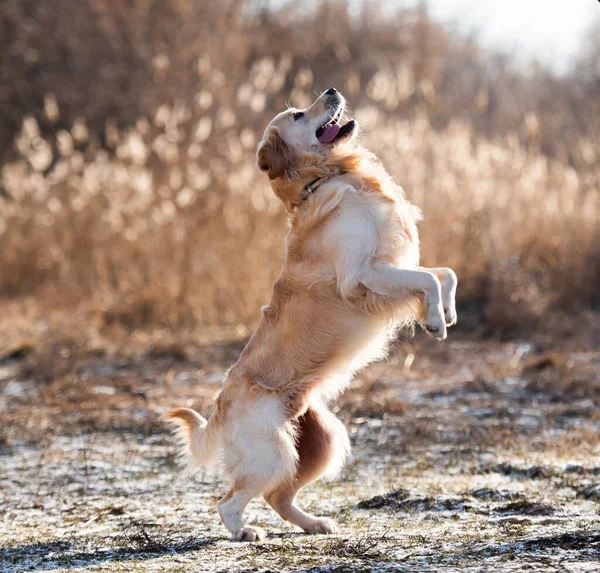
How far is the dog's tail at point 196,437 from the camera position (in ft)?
12.2

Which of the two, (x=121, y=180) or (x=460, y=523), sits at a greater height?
(x=121, y=180)

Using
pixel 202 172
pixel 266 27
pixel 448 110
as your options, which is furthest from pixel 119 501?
pixel 266 27

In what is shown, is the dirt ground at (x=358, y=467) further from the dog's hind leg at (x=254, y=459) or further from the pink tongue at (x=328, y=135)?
the pink tongue at (x=328, y=135)

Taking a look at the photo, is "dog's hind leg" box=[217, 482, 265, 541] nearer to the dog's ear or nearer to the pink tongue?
the dog's ear

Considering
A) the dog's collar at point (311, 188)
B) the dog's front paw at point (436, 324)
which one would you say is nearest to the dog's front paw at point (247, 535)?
the dog's front paw at point (436, 324)

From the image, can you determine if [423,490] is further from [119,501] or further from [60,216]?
[60,216]

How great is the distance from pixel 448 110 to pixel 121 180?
7.67 metres

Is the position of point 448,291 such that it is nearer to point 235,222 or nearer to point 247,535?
point 247,535

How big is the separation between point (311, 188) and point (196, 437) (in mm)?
1120

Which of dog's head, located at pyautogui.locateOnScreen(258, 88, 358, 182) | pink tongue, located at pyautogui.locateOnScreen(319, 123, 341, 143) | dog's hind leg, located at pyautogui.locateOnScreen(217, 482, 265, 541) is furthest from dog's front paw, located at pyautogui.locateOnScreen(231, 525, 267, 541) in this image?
pink tongue, located at pyautogui.locateOnScreen(319, 123, 341, 143)

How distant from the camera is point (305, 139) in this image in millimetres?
4062

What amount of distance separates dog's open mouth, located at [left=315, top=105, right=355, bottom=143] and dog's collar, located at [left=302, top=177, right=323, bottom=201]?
0.18 metres

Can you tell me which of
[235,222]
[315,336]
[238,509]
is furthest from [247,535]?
[235,222]

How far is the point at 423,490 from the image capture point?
4113 millimetres
